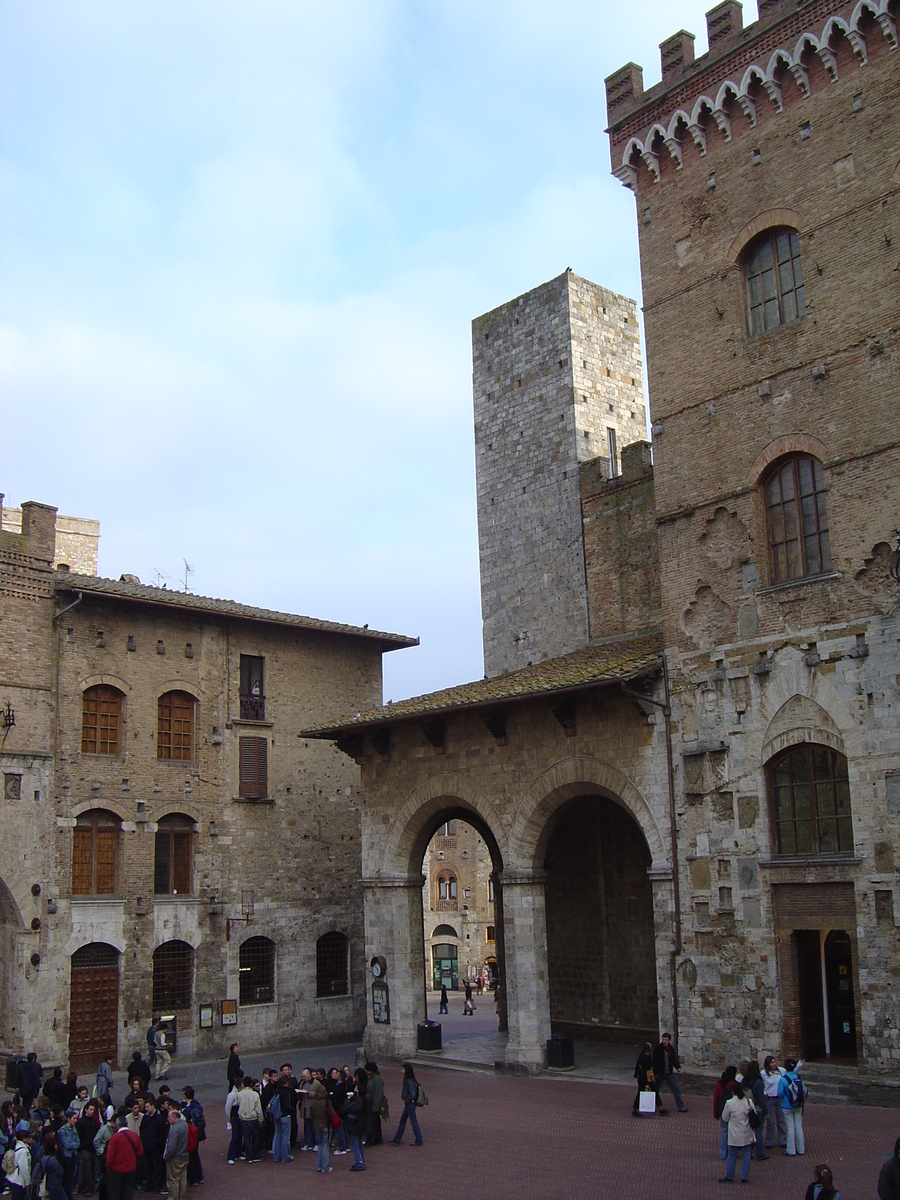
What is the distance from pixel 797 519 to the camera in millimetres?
19156

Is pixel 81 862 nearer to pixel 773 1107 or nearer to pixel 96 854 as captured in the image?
pixel 96 854

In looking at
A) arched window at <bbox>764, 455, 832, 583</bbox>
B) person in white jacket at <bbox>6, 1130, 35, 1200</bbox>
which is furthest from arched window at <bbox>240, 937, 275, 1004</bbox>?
arched window at <bbox>764, 455, 832, 583</bbox>

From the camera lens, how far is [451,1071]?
23.1 metres

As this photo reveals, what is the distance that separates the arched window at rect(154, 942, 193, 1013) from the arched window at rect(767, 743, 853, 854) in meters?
14.7

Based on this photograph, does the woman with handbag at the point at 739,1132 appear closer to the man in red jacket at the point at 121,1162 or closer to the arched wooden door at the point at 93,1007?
the man in red jacket at the point at 121,1162

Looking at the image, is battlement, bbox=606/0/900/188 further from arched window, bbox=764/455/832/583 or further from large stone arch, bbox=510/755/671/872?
large stone arch, bbox=510/755/671/872

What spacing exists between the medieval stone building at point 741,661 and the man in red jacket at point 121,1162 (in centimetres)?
945

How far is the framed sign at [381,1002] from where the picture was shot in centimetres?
2481

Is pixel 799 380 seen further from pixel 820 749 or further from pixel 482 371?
pixel 482 371

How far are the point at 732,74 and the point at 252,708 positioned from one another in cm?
1775

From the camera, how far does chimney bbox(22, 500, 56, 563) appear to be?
26.0m

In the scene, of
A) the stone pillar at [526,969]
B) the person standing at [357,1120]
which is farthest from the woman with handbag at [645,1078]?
the stone pillar at [526,969]

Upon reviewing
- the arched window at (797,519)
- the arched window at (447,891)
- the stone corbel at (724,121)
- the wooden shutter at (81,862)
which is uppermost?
the stone corbel at (724,121)

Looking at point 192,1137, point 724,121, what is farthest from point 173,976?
point 724,121
